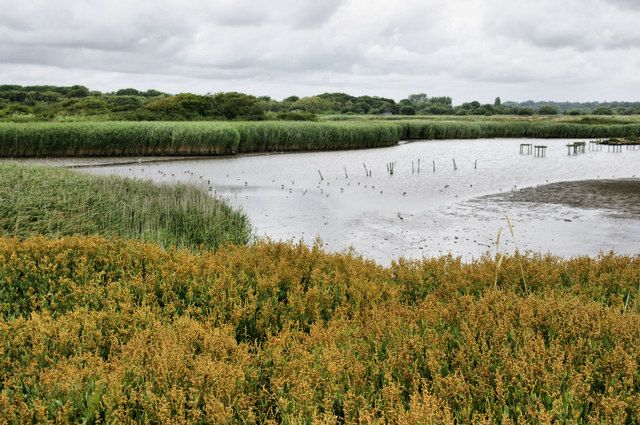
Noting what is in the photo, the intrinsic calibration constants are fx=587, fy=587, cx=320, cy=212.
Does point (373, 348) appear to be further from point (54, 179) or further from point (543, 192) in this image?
point (543, 192)

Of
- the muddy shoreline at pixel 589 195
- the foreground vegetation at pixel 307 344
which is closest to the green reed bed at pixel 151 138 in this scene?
the muddy shoreline at pixel 589 195

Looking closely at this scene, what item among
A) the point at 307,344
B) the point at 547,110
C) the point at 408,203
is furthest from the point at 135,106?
the point at 547,110

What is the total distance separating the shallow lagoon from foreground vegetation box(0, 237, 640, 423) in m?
4.81

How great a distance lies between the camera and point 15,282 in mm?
6715

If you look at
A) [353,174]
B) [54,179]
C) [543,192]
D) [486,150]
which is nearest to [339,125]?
[486,150]

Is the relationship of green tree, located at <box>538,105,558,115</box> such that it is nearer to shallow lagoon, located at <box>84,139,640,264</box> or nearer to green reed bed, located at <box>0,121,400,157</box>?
shallow lagoon, located at <box>84,139,640,264</box>

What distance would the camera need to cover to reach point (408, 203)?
805 inches

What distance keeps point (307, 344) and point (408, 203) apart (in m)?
16.1

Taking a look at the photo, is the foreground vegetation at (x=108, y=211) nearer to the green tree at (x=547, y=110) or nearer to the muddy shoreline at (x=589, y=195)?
the muddy shoreline at (x=589, y=195)

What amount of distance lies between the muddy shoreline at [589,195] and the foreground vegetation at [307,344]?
1312 centimetres

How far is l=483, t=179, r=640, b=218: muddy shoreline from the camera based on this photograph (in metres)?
19.4

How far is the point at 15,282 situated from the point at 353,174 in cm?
2266

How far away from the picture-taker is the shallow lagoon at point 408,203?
1398 cm

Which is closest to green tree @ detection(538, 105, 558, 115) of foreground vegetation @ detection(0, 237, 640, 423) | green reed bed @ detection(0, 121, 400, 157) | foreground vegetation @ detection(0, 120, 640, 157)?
foreground vegetation @ detection(0, 120, 640, 157)
